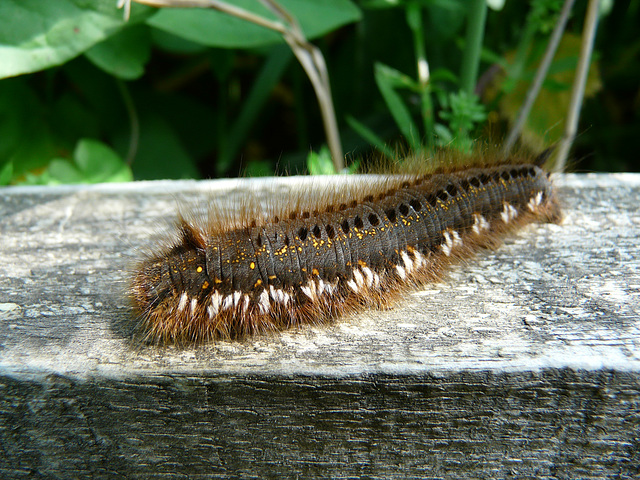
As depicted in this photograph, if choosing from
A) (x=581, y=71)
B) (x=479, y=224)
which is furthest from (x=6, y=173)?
(x=581, y=71)

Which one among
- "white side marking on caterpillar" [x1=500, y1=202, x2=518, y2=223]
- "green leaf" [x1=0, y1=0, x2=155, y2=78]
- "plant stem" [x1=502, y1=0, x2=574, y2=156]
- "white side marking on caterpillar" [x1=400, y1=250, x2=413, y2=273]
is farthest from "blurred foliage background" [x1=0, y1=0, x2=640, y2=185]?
"white side marking on caterpillar" [x1=400, y1=250, x2=413, y2=273]

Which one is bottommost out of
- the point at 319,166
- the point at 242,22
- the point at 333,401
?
the point at 333,401

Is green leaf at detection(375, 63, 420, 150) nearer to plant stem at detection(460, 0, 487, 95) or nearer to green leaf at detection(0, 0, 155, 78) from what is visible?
plant stem at detection(460, 0, 487, 95)

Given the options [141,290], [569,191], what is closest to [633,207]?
[569,191]

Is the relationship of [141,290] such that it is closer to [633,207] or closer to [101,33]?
[101,33]

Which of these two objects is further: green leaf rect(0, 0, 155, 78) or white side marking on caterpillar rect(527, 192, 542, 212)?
green leaf rect(0, 0, 155, 78)

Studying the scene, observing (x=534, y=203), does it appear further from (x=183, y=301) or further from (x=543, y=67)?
(x=183, y=301)

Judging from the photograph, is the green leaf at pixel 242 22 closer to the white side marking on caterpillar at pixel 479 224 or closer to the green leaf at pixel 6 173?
the green leaf at pixel 6 173
